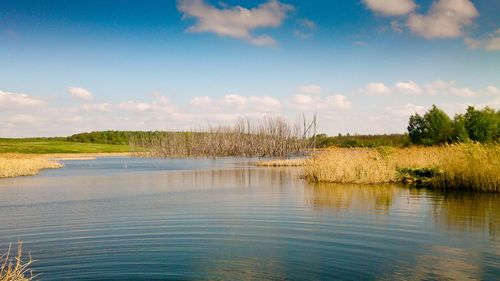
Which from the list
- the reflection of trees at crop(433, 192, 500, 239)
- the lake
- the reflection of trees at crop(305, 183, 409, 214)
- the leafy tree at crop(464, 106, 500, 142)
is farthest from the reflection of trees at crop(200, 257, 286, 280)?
the leafy tree at crop(464, 106, 500, 142)

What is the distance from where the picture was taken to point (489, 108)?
6309 cm

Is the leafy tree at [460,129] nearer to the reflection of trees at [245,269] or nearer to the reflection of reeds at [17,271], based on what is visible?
the reflection of trees at [245,269]

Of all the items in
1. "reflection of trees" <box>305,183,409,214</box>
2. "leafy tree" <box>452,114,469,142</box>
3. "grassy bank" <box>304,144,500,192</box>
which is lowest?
"reflection of trees" <box>305,183,409,214</box>

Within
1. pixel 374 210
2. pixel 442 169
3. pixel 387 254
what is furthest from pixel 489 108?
pixel 387 254

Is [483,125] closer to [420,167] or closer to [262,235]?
[420,167]

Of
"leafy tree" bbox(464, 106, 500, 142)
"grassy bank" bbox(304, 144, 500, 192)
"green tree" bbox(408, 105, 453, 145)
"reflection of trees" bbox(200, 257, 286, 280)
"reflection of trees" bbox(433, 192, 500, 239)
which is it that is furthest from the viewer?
"green tree" bbox(408, 105, 453, 145)

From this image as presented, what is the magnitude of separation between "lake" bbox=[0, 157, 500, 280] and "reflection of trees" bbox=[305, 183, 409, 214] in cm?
5

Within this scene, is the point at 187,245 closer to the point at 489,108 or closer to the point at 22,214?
the point at 22,214

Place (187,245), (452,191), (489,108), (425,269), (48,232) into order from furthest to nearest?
(489,108), (452,191), (48,232), (187,245), (425,269)

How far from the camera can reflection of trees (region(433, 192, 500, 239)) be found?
1488cm

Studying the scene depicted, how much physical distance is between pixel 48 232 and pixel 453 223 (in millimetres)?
13851

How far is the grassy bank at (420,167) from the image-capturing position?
2450 centimetres

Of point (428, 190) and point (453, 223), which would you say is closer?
point (453, 223)

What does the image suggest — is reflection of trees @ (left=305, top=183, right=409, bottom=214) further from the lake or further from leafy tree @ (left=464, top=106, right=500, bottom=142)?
leafy tree @ (left=464, top=106, right=500, bottom=142)
